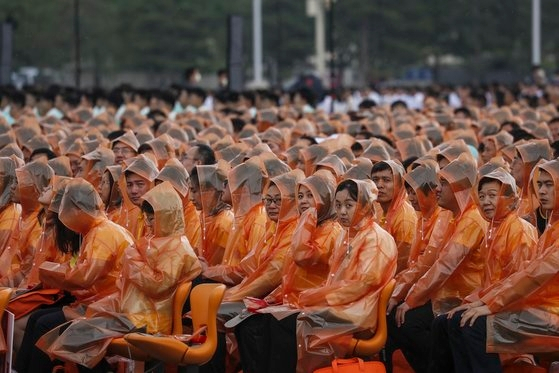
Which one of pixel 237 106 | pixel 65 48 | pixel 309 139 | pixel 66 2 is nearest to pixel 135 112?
pixel 237 106

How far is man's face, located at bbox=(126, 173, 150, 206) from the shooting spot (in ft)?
35.4

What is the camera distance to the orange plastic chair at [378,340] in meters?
8.58

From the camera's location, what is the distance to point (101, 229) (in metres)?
9.36

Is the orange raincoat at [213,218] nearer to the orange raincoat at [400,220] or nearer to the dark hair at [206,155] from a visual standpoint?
the orange raincoat at [400,220]

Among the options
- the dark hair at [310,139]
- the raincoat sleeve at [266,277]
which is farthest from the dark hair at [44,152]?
the raincoat sleeve at [266,277]

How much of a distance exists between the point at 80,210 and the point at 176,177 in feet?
4.68

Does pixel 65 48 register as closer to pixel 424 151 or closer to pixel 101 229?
pixel 424 151

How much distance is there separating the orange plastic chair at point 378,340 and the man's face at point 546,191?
1.01 meters

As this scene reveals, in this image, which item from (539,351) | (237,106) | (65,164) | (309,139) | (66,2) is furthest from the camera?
(66,2)

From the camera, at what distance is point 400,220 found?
33.4ft

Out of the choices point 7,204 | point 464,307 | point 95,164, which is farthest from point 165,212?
point 95,164

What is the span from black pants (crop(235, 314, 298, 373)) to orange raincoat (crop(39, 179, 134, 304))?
0.90 m

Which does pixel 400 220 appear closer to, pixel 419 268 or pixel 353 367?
pixel 419 268

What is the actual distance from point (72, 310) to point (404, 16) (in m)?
51.2
